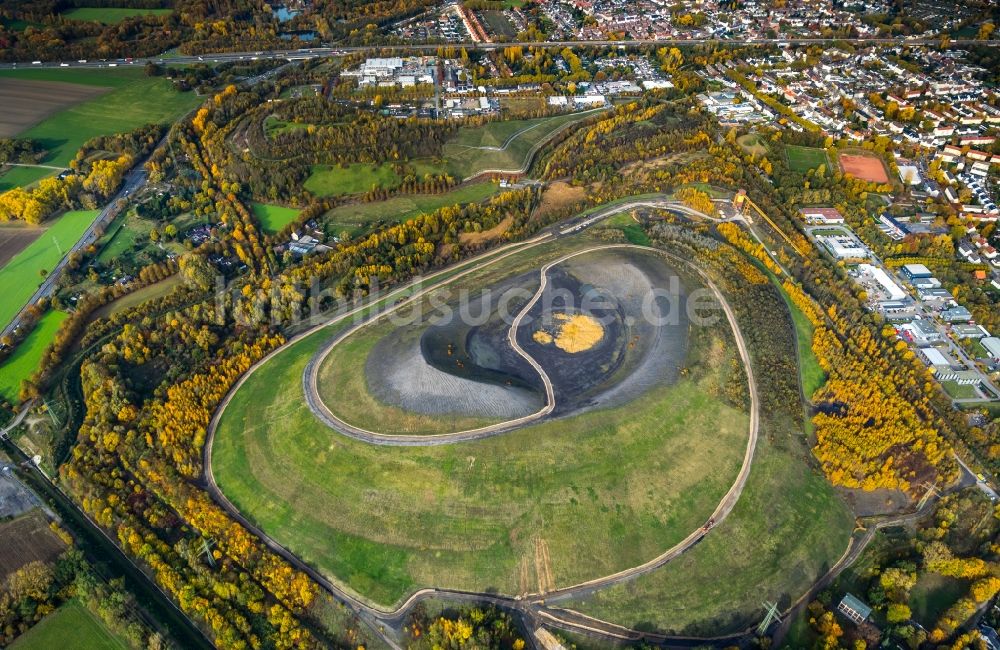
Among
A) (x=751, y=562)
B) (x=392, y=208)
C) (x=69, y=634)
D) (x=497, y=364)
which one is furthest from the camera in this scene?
(x=392, y=208)

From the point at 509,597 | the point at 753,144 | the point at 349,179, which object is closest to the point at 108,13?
the point at 349,179

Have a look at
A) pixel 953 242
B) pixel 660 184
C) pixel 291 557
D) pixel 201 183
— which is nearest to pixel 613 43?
pixel 660 184

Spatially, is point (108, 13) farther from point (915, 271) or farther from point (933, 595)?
point (933, 595)

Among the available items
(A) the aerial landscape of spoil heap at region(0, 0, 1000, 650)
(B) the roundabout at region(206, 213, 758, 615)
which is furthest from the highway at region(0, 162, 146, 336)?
(B) the roundabout at region(206, 213, 758, 615)

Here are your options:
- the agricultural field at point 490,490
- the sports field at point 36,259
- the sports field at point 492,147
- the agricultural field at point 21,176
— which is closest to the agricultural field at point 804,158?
the sports field at point 492,147

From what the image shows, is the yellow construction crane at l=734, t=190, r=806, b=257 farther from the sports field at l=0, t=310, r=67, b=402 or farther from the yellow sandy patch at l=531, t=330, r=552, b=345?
the sports field at l=0, t=310, r=67, b=402

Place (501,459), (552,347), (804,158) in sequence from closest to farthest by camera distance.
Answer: (501,459) → (552,347) → (804,158)
